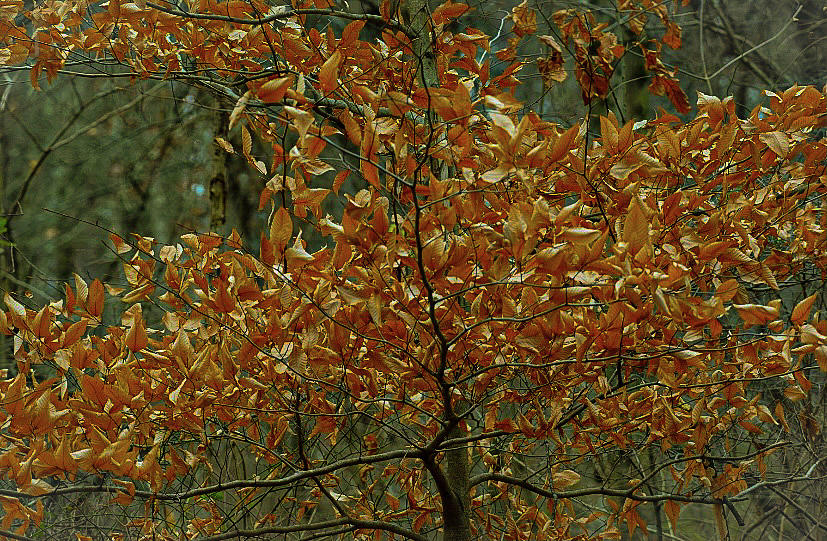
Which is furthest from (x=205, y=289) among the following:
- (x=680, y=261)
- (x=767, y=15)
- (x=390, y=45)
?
(x=767, y=15)

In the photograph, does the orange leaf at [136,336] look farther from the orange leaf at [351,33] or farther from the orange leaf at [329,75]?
the orange leaf at [351,33]

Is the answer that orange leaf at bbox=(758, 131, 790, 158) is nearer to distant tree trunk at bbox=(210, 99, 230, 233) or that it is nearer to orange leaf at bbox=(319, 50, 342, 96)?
orange leaf at bbox=(319, 50, 342, 96)

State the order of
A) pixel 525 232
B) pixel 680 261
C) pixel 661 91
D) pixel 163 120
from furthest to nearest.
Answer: pixel 163 120
pixel 661 91
pixel 680 261
pixel 525 232

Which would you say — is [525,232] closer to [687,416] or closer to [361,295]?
[361,295]

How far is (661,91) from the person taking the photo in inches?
111

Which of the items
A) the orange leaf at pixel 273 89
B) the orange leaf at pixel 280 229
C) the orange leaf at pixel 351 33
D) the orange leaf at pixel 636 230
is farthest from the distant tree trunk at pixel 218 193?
the orange leaf at pixel 636 230

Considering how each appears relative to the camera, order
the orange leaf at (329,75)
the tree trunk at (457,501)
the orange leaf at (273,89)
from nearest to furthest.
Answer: the orange leaf at (273,89), the orange leaf at (329,75), the tree trunk at (457,501)

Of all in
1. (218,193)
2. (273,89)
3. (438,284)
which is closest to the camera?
(273,89)

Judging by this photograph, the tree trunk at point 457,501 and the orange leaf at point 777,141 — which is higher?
the orange leaf at point 777,141

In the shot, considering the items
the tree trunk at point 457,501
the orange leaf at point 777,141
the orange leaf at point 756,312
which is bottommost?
the tree trunk at point 457,501

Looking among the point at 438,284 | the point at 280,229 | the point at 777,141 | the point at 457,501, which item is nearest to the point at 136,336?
the point at 280,229

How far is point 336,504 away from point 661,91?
77.2 inches

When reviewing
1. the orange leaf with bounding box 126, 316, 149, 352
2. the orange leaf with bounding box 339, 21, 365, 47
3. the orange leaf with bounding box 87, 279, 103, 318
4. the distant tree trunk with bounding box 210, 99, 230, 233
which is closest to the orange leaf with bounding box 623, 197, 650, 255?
the orange leaf with bounding box 339, 21, 365, 47

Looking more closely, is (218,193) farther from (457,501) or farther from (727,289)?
(727,289)
